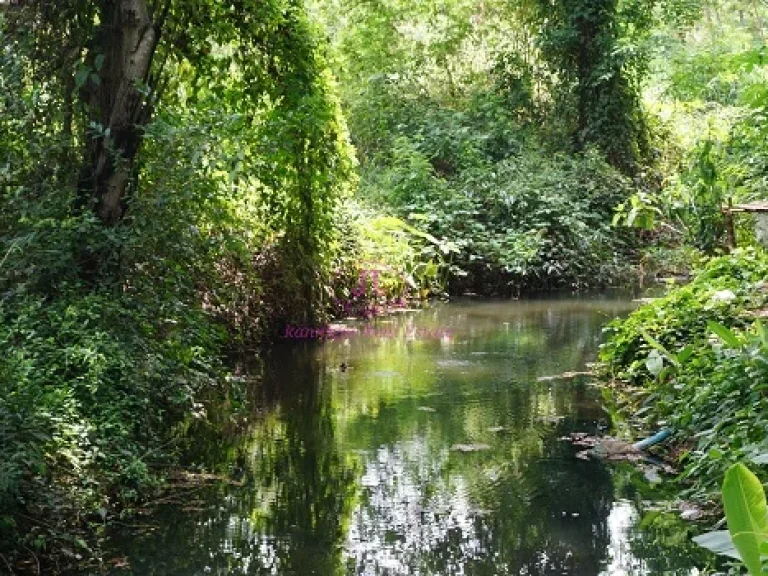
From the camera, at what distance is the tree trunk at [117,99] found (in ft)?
19.6

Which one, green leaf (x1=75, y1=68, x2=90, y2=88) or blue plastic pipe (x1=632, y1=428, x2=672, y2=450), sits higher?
green leaf (x1=75, y1=68, x2=90, y2=88)

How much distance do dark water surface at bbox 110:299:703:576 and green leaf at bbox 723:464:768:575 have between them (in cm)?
221

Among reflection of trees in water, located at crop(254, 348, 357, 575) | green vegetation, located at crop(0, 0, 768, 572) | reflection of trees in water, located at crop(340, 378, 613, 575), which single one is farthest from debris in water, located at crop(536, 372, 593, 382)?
reflection of trees in water, located at crop(254, 348, 357, 575)

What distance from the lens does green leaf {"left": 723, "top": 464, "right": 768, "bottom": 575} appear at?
198 cm

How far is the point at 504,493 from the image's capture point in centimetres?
520

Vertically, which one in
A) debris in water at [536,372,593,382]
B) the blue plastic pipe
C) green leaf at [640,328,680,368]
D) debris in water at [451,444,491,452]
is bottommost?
debris in water at [451,444,491,452]

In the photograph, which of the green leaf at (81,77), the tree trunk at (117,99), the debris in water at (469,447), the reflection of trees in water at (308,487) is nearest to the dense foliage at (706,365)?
the debris in water at (469,447)

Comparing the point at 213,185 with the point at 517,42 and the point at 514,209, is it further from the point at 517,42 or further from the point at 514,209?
the point at 517,42

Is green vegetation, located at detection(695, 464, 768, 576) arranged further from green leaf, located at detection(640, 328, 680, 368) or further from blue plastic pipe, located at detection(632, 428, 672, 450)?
green leaf, located at detection(640, 328, 680, 368)

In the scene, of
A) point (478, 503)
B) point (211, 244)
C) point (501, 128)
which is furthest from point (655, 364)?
point (501, 128)

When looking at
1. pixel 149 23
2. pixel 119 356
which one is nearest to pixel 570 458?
pixel 119 356

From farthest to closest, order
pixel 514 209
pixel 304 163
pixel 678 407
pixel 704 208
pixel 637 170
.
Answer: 1. pixel 637 170
2. pixel 514 209
3. pixel 704 208
4. pixel 304 163
5. pixel 678 407

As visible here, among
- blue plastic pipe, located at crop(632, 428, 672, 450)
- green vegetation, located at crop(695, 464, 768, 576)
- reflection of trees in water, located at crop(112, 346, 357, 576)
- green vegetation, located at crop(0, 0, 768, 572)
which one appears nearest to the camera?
green vegetation, located at crop(695, 464, 768, 576)

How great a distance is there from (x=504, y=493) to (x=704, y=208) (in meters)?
5.88
